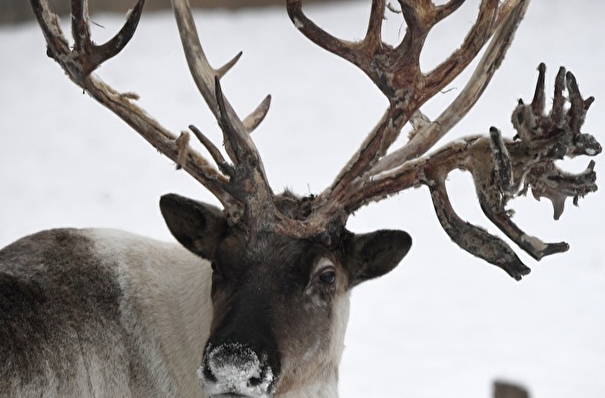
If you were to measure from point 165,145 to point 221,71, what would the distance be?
51cm

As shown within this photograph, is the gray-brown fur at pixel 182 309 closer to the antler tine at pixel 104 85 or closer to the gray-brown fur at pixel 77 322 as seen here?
the gray-brown fur at pixel 77 322

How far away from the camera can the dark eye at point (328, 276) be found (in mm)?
4715

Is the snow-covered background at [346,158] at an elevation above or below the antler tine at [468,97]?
Result: above

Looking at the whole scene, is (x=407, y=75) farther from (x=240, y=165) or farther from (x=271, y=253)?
(x=271, y=253)

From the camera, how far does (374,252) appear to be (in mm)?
4988

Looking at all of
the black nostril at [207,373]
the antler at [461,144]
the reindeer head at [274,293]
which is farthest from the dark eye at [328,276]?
the black nostril at [207,373]

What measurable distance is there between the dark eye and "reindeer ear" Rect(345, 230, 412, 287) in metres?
0.23

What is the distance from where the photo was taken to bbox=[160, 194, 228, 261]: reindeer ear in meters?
4.96

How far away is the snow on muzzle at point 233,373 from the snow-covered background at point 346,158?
396cm

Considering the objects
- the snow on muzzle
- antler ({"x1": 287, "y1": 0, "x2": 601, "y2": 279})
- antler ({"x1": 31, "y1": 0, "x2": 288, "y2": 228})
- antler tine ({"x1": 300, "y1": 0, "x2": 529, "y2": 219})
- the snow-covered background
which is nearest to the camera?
the snow on muzzle

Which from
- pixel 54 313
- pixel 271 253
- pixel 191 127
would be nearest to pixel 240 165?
pixel 191 127

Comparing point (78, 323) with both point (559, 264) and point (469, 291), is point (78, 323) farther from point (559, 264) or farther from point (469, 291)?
point (559, 264)

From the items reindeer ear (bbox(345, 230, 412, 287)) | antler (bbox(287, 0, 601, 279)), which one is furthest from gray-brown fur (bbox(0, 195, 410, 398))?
antler (bbox(287, 0, 601, 279))

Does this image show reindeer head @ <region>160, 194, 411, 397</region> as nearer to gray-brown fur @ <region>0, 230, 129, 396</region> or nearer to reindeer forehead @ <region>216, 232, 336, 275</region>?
reindeer forehead @ <region>216, 232, 336, 275</region>
